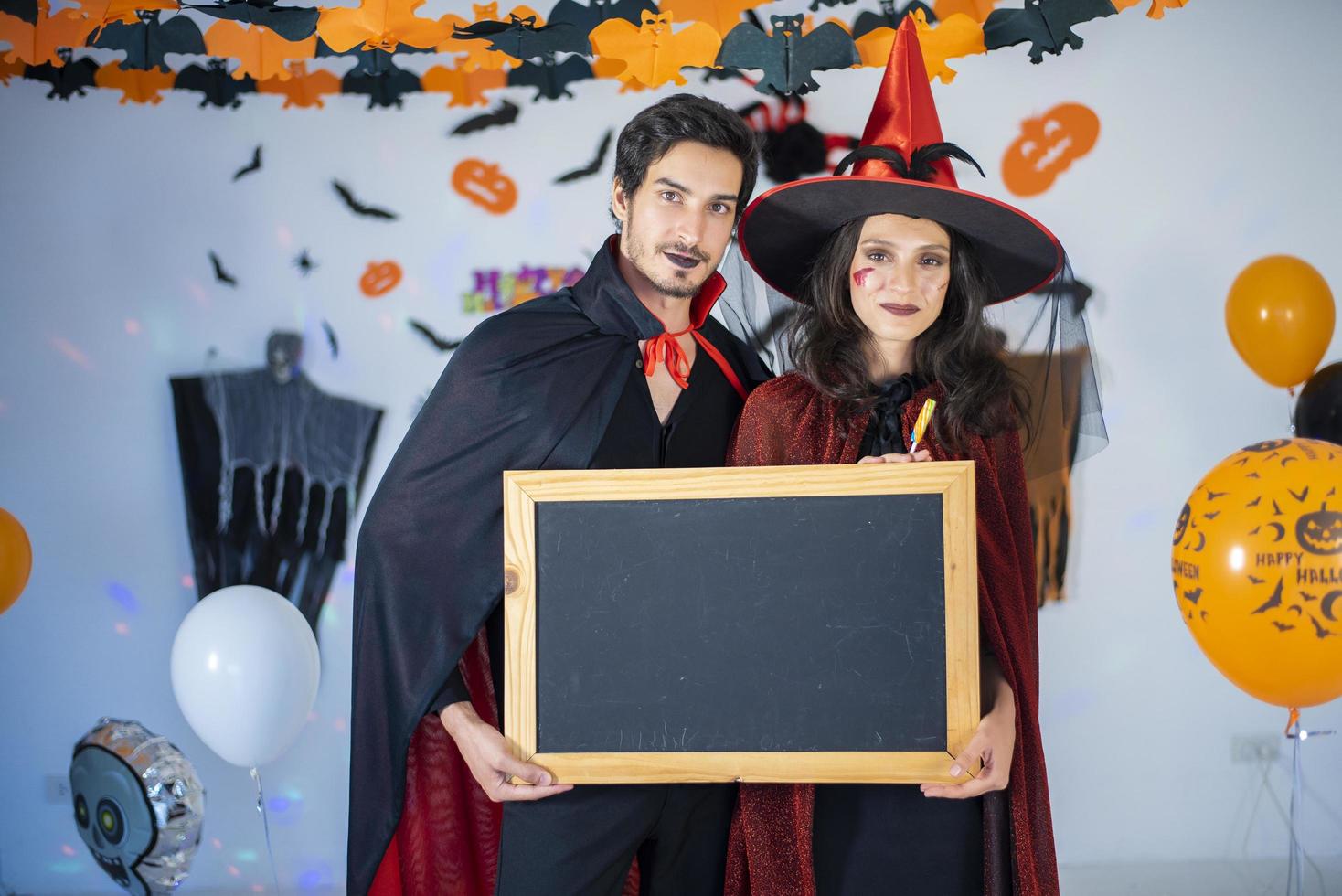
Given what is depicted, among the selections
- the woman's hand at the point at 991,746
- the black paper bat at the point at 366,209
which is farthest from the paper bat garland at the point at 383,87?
the woman's hand at the point at 991,746

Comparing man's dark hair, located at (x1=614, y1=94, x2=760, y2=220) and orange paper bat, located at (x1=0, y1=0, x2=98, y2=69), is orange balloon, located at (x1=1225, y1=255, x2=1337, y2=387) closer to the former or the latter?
man's dark hair, located at (x1=614, y1=94, x2=760, y2=220)

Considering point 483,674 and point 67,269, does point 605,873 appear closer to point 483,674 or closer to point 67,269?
point 483,674

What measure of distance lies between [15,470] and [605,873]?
11.7ft

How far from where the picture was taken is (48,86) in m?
4.48

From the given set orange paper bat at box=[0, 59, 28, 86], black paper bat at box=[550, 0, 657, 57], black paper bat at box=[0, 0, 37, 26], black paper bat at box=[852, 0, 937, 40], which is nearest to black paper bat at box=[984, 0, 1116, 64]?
black paper bat at box=[852, 0, 937, 40]

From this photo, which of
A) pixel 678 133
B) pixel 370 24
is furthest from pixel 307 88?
pixel 678 133

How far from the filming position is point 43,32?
136 inches

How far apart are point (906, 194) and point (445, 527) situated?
1.12 m

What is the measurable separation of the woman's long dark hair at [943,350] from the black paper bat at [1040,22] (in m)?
1.32

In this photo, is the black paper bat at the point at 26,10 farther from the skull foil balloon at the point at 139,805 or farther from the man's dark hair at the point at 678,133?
the man's dark hair at the point at 678,133

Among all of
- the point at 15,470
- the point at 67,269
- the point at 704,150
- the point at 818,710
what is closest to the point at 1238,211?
the point at 704,150

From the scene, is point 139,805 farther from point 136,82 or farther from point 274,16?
point 136,82

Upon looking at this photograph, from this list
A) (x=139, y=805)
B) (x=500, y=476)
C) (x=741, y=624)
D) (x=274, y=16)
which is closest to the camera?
(x=741, y=624)

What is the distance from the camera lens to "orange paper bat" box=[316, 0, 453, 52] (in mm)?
3271
